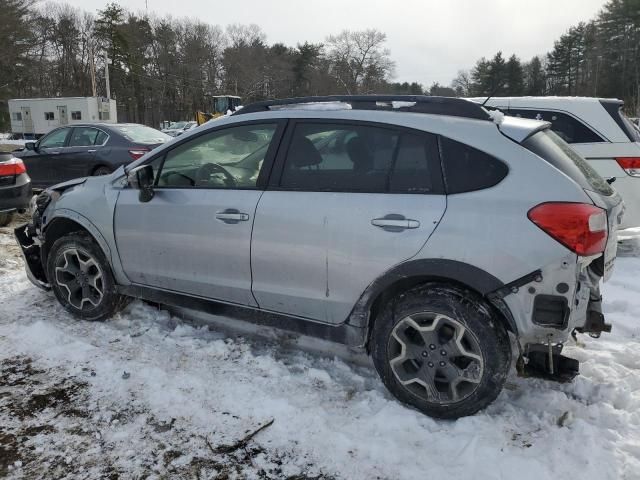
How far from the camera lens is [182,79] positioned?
6450 centimetres

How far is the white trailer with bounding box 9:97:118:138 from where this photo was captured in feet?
122

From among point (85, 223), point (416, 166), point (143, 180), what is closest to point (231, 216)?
point (143, 180)

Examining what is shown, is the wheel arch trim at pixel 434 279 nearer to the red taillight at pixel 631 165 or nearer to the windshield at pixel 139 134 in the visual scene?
the red taillight at pixel 631 165

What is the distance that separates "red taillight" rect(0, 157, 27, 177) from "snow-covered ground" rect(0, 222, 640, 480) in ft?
12.2

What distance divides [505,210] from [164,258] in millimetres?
2406

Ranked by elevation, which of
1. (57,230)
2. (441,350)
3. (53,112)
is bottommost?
(441,350)

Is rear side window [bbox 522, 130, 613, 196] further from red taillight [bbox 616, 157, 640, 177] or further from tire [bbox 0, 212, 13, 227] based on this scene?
tire [bbox 0, 212, 13, 227]

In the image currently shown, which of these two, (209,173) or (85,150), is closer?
(209,173)

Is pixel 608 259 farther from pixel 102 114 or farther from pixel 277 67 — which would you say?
pixel 277 67

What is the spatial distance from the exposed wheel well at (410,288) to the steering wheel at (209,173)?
1.33m

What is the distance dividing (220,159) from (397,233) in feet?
4.92

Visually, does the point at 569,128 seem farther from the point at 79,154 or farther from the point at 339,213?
the point at 79,154

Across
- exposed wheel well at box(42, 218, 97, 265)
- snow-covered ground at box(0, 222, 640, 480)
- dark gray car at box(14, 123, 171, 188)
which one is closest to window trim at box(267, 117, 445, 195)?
snow-covered ground at box(0, 222, 640, 480)

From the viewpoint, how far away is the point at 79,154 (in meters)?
9.66
